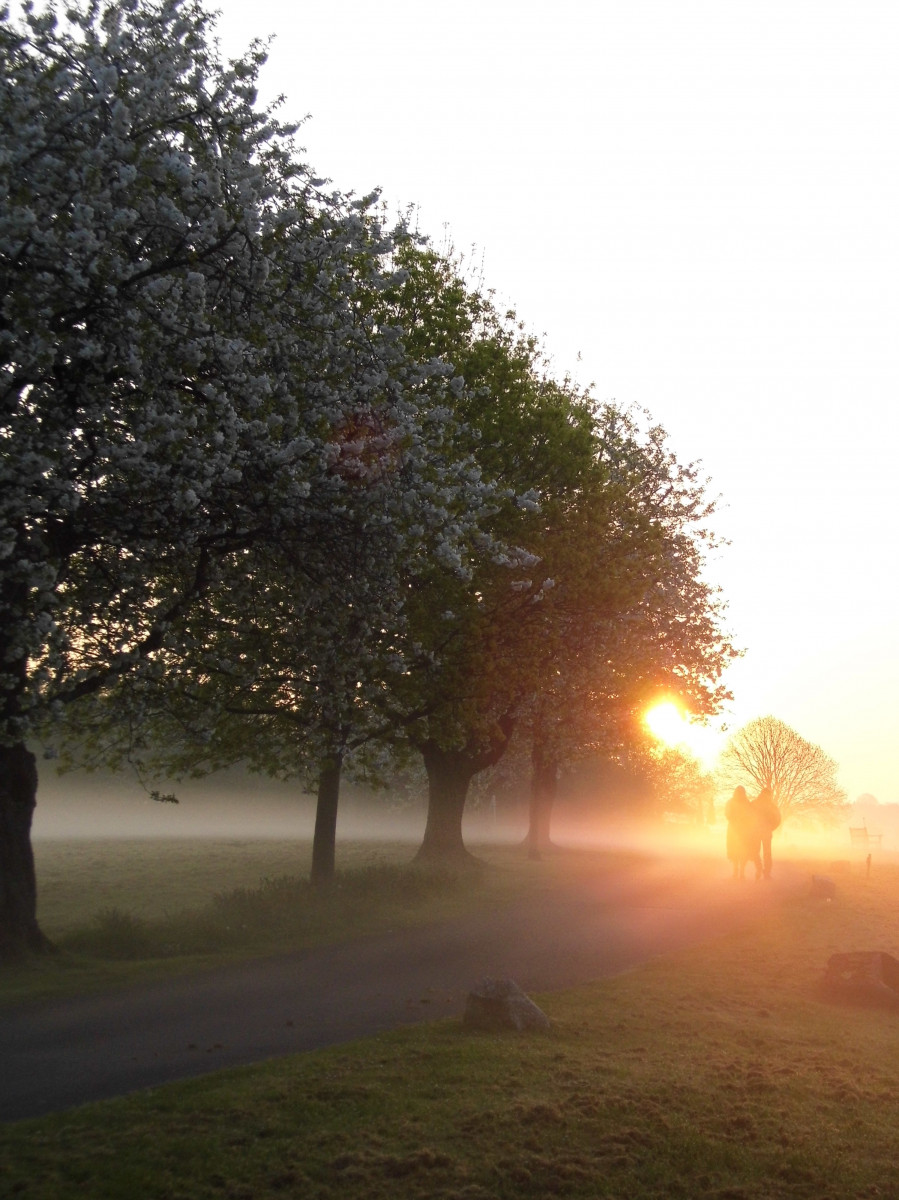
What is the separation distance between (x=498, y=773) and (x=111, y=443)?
132ft

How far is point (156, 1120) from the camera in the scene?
7.99 meters

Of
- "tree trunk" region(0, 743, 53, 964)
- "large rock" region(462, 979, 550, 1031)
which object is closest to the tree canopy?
"tree trunk" region(0, 743, 53, 964)

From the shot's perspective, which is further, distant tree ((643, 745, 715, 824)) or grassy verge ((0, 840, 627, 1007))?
distant tree ((643, 745, 715, 824))

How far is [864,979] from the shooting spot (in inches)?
596

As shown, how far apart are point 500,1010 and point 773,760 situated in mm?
76065

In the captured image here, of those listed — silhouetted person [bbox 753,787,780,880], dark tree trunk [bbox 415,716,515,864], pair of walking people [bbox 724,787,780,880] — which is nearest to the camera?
dark tree trunk [bbox 415,716,515,864]

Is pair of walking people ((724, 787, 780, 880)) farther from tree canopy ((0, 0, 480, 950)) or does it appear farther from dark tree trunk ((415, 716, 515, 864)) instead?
tree canopy ((0, 0, 480, 950))

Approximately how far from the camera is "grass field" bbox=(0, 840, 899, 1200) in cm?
706

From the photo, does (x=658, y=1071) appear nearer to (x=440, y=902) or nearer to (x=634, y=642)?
(x=440, y=902)

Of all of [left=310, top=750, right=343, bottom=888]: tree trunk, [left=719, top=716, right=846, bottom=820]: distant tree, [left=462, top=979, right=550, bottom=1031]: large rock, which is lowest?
[left=462, top=979, right=550, bottom=1031]: large rock

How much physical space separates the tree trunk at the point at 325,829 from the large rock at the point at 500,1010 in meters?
11.9

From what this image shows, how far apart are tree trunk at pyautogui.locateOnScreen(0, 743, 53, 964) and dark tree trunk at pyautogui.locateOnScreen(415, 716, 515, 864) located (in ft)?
56.4

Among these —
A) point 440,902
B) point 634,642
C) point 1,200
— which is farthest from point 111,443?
point 634,642

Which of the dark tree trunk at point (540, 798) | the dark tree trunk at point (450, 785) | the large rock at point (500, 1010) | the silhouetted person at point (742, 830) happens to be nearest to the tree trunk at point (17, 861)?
the large rock at point (500, 1010)
